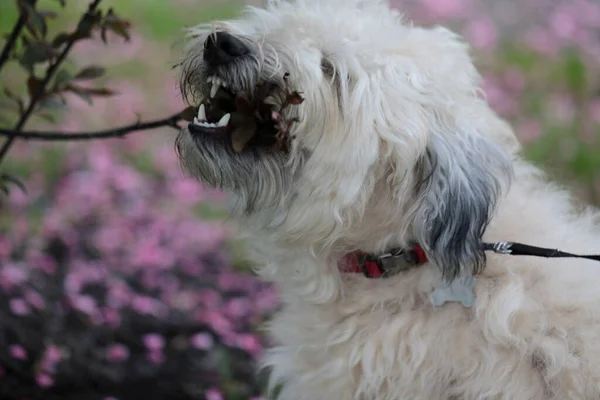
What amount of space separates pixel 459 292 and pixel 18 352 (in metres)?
1.79

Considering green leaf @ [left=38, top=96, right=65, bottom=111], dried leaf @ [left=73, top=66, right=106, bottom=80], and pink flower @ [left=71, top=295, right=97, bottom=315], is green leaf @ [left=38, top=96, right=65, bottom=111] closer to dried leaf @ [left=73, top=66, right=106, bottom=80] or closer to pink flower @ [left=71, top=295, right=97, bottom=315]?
dried leaf @ [left=73, top=66, right=106, bottom=80]

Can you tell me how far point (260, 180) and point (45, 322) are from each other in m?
1.58

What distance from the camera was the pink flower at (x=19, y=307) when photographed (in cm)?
351

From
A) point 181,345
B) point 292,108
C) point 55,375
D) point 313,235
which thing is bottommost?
point 55,375

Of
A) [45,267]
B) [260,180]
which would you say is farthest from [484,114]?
[45,267]

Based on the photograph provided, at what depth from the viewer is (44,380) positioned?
315 centimetres

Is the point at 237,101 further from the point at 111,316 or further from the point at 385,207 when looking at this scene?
the point at 111,316

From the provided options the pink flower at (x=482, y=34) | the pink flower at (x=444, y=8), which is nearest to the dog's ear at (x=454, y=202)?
the pink flower at (x=482, y=34)

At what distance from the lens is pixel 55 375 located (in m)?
3.26

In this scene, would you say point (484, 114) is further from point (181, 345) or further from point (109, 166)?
point (109, 166)

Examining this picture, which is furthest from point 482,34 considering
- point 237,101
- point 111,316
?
point 237,101

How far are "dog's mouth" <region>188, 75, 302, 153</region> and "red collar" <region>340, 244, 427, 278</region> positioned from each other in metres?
0.38

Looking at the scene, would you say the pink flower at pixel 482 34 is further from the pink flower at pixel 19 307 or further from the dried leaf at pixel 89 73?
the dried leaf at pixel 89 73

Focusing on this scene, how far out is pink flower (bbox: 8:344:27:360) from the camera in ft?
10.6
